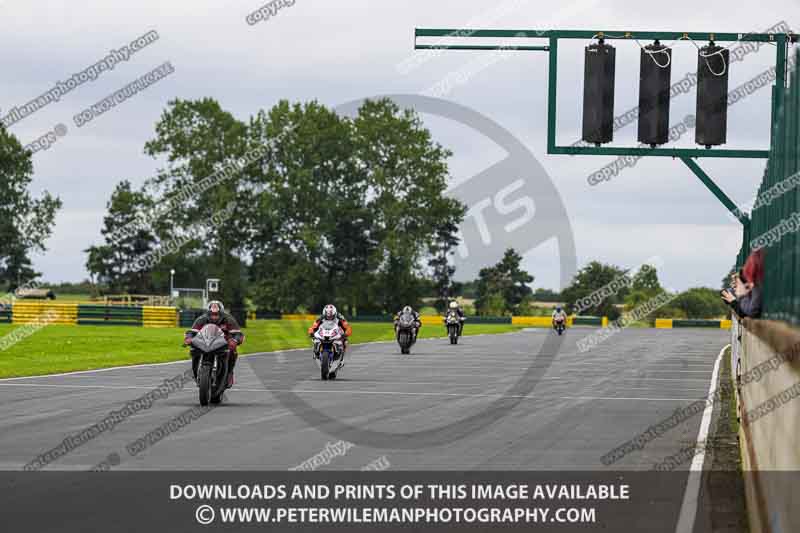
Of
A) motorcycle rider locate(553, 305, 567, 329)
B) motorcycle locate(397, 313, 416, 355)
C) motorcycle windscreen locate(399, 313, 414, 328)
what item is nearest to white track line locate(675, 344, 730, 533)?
motorcycle locate(397, 313, 416, 355)

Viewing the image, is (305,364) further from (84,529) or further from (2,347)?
(84,529)

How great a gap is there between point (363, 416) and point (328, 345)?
8.59m

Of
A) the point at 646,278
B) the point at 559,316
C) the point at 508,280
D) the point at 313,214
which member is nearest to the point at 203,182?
the point at 313,214

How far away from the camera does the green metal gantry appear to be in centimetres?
2197

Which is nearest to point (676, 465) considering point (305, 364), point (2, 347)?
point (305, 364)

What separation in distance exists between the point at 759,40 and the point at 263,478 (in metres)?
14.7

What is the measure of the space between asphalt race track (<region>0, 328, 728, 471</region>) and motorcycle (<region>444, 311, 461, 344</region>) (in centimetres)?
1864

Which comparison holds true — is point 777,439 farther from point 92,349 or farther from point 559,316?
point 559,316

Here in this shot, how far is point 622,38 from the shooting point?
2219 cm

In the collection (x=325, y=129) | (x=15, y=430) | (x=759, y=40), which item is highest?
(x=325, y=129)

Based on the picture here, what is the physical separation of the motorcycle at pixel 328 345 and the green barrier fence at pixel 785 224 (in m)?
14.4

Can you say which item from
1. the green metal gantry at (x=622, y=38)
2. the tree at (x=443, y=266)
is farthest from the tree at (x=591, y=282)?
the green metal gantry at (x=622, y=38)

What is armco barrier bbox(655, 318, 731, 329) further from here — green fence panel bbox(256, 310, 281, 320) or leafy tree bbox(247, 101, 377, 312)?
green fence panel bbox(256, 310, 281, 320)

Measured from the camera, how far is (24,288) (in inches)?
4218
